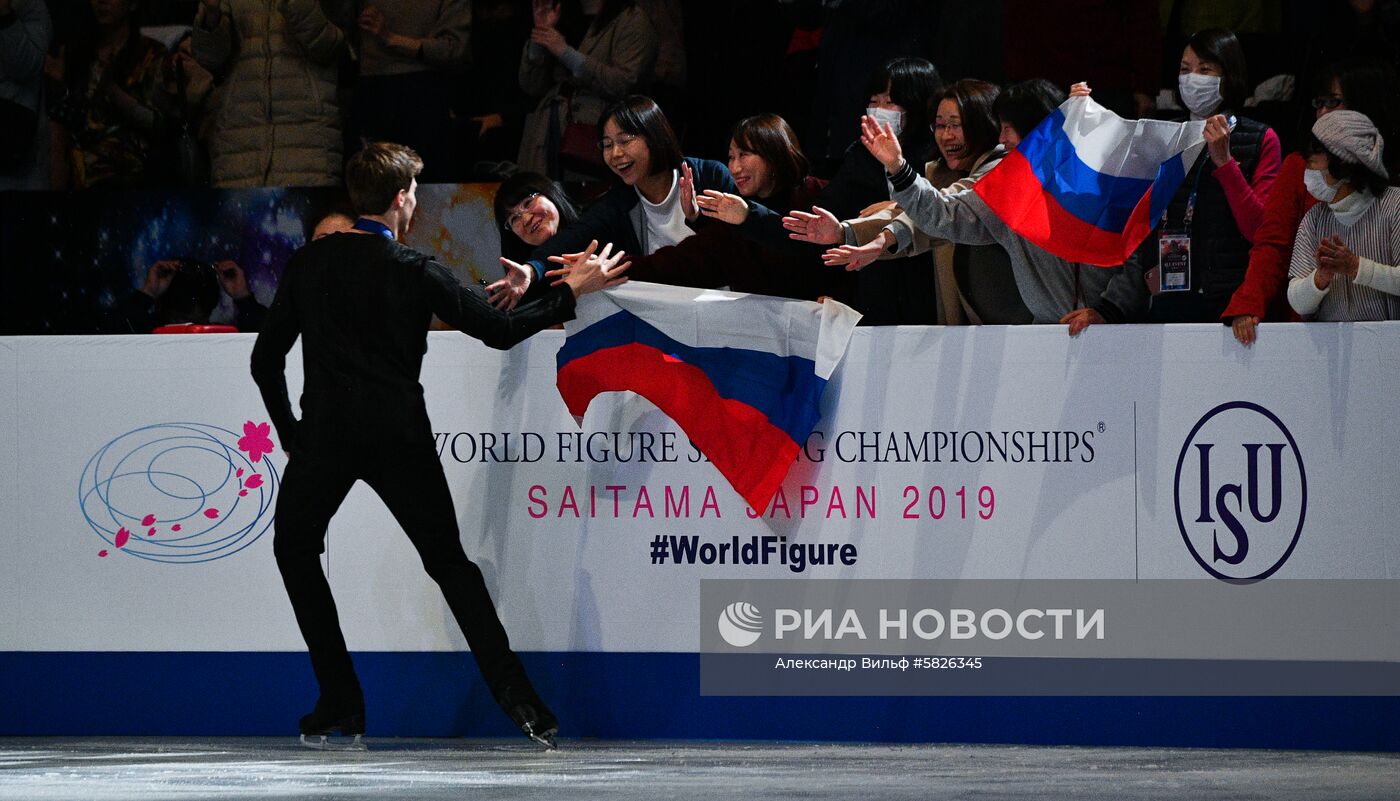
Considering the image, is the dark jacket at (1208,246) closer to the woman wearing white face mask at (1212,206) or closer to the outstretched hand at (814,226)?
the woman wearing white face mask at (1212,206)

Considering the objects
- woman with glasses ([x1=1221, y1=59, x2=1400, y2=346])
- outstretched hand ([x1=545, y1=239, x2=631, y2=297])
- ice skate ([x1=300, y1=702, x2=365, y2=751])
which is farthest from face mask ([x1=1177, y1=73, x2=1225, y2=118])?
ice skate ([x1=300, y1=702, x2=365, y2=751])

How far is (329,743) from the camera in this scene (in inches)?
245

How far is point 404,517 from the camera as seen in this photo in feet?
20.0

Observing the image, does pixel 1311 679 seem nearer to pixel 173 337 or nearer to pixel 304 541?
pixel 304 541

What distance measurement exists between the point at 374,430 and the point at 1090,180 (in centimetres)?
275

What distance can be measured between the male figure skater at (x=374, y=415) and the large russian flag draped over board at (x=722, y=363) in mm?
334

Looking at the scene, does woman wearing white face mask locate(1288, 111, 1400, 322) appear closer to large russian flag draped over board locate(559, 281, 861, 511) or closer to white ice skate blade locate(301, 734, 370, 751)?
large russian flag draped over board locate(559, 281, 861, 511)

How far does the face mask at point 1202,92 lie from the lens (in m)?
6.44

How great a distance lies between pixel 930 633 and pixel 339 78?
5.05m

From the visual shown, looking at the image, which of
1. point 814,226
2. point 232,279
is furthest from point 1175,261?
point 232,279

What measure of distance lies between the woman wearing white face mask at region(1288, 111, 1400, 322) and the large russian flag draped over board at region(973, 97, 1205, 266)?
1.51 ft

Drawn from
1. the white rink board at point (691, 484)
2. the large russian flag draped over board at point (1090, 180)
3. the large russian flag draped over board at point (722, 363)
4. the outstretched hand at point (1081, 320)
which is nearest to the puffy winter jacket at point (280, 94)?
the white rink board at point (691, 484)

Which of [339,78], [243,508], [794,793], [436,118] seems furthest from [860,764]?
[339,78]

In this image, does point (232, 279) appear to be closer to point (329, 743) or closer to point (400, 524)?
point (400, 524)
